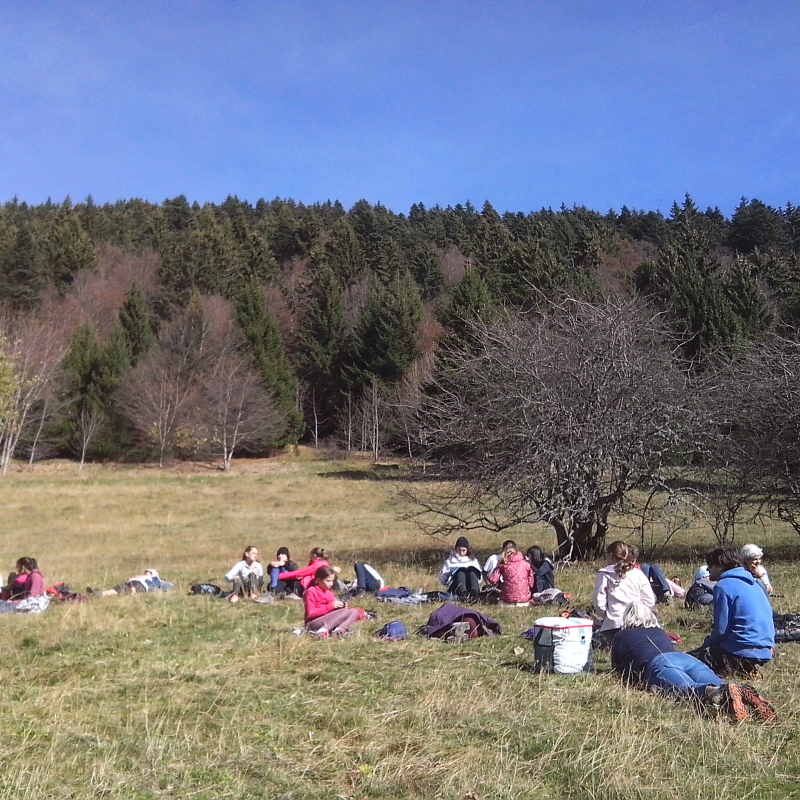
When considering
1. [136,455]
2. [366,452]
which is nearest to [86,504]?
[136,455]

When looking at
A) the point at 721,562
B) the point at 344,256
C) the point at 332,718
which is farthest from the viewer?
the point at 344,256

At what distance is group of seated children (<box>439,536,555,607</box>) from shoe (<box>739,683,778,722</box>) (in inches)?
211

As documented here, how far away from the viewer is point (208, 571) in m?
15.9

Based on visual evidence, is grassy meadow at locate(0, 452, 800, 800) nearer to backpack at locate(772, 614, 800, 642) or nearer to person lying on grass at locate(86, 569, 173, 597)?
backpack at locate(772, 614, 800, 642)

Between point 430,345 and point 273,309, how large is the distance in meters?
15.1

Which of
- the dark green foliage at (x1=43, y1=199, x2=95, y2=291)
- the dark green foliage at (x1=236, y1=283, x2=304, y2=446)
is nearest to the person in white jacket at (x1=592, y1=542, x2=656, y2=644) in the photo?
the dark green foliage at (x1=236, y1=283, x2=304, y2=446)

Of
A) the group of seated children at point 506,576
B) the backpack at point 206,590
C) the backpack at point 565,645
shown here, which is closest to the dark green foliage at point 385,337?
the backpack at point 206,590

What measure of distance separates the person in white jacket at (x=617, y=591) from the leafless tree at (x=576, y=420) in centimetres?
532

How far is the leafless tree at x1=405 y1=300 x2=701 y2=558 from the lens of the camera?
13109 mm

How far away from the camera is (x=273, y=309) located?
57875mm

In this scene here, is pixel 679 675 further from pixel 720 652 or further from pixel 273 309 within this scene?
pixel 273 309

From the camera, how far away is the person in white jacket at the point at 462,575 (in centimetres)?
1150

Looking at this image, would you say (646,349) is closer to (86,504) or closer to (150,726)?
(150,726)

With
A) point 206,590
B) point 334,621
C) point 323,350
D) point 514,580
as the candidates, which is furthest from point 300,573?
point 323,350
